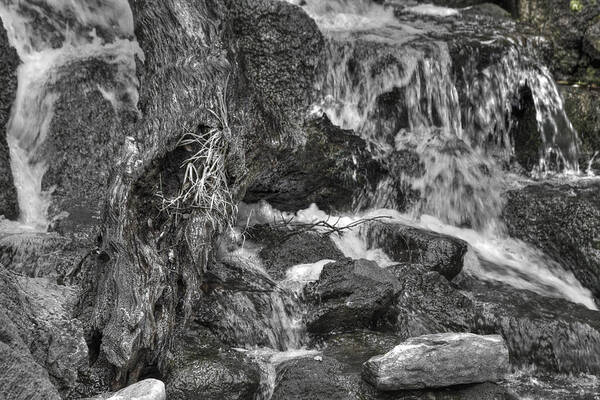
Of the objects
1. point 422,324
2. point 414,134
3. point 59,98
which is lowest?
point 422,324

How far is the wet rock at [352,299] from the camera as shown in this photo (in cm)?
540

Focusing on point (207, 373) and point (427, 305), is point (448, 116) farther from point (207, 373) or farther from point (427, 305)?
point (207, 373)

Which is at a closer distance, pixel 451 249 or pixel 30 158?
pixel 451 249

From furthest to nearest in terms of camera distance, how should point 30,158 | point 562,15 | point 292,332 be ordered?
point 562,15 < point 30,158 < point 292,332

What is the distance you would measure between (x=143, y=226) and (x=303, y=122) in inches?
132

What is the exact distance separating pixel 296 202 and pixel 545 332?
123 inches

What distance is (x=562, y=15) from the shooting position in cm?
1045

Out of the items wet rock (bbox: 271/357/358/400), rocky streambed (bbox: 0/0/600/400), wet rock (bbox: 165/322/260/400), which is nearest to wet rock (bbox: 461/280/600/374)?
rocky streambed (bbox: 0/0/600/400)

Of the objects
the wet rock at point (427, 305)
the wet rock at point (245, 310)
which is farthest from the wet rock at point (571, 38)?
the wet rock at point (245, 310)

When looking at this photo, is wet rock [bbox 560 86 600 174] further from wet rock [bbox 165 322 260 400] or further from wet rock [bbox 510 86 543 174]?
wet rock [bbox 165 322 260 400]

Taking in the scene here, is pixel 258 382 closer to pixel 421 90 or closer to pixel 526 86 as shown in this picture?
pixel 421 90

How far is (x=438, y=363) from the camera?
175 inches

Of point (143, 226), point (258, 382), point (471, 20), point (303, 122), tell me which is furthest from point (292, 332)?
point (471, 20)

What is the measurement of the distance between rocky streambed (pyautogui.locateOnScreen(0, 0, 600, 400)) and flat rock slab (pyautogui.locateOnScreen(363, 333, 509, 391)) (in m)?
0.02
